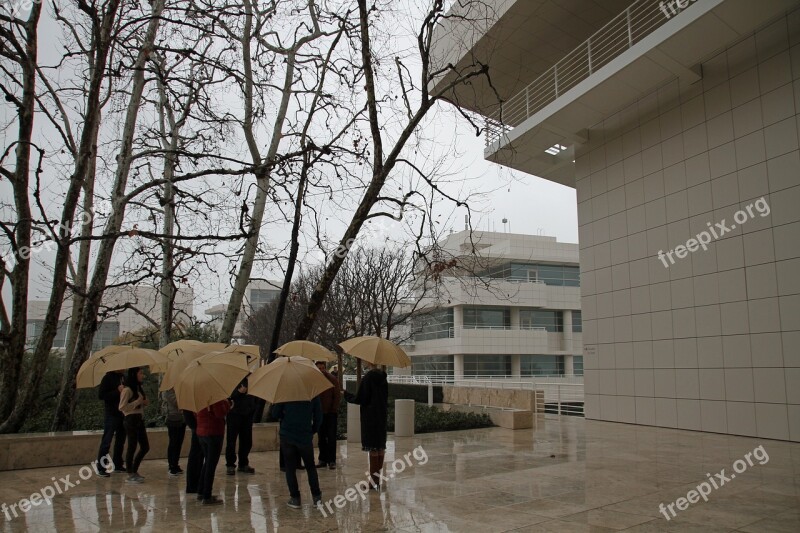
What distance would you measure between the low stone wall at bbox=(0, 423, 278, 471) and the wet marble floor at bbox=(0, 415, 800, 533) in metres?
0.28

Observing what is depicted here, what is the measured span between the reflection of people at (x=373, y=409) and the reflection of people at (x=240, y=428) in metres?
2.15

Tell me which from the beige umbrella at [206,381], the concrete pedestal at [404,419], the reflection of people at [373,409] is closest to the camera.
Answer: the beige umbrella at [206,381]

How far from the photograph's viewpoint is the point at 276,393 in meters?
6.35

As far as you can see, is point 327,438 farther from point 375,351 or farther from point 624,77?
point 624,77

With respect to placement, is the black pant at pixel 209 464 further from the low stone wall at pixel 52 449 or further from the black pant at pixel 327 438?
the low stone wall at pixel 52 449

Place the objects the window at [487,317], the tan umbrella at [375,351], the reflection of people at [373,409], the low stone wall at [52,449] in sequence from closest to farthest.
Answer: the reflection of people at [373,409] < the tan umbrella at [375,351] < the low stone wall at [52,449] < the window at [487,317]

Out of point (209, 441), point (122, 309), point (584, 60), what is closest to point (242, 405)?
point (209, 441)

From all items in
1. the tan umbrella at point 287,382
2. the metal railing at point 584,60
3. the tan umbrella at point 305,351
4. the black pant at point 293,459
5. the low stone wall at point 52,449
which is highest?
the metal railing at point 584,60

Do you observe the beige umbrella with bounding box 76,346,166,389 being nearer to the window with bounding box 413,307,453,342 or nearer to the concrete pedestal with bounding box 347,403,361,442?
the concrete pedestal with bounding box 347,403,361,442

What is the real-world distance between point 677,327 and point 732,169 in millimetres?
4279

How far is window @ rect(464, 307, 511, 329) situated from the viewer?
4806 centimetres

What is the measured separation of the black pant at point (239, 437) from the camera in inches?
353

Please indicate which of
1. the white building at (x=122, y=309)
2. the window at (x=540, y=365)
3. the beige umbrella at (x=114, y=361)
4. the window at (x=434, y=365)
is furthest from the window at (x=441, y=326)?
the beige umbrella at (x=114, y=361)

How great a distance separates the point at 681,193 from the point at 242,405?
12.7 metres
